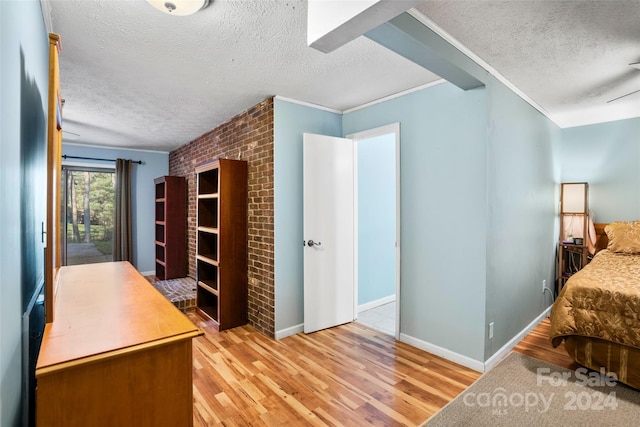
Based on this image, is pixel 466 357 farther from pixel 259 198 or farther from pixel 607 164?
pixel 607 164

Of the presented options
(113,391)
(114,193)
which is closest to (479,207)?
(113,391)

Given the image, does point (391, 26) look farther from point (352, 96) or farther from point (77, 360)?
point (77, 360)

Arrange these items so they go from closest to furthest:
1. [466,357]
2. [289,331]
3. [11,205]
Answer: [11,205] → [466,357] → [289,331]

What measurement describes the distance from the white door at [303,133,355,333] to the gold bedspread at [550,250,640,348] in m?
1.90

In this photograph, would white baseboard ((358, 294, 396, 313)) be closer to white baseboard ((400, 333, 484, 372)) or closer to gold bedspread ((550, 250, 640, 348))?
white baseboard ((400, 333, 484, 372))

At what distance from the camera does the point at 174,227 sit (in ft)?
17.3

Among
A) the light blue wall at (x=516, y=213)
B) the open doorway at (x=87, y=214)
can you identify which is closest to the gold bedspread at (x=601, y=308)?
the light blue wall at (x=516, y=213)

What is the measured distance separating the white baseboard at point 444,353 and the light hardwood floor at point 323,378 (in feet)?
0.17

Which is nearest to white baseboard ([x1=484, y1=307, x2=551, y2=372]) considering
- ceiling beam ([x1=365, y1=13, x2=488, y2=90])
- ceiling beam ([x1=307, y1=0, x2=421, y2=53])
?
ceiling beam ([x1=365, y1=13, x2=488, y2=90])

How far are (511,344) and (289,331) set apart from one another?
2080 millimetres

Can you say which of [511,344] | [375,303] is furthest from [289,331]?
[511,344]

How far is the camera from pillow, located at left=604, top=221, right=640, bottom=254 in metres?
3.37

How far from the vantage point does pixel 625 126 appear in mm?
3754

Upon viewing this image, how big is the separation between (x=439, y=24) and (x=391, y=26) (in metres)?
0.44
